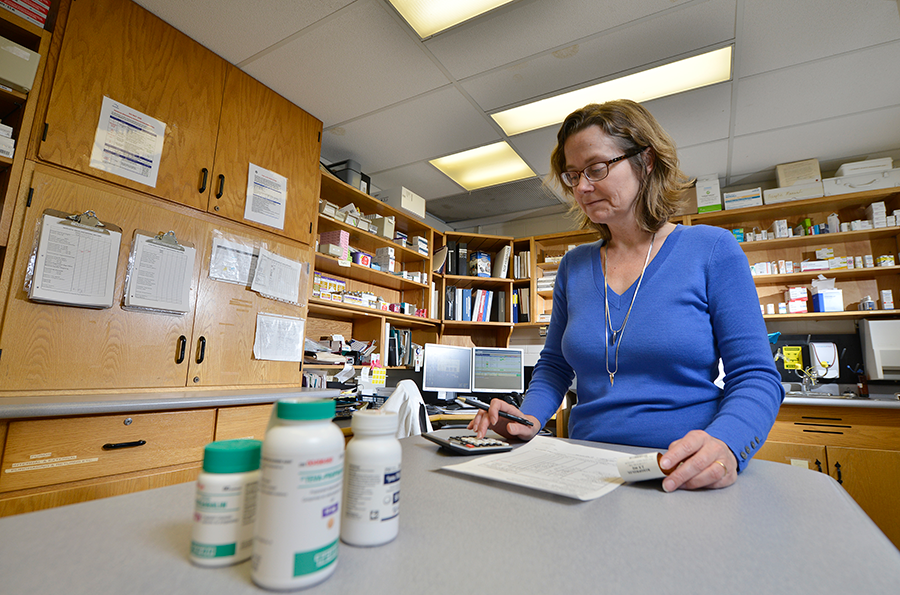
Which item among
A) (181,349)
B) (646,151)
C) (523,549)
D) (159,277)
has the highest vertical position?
(646,151)

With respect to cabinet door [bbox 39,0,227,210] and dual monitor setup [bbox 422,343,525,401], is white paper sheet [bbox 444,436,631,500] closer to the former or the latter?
cabinet door [bbox 39,0,227,210]

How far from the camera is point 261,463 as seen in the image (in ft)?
1.00

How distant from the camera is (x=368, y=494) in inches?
14.1

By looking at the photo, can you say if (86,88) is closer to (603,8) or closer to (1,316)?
(1,316)

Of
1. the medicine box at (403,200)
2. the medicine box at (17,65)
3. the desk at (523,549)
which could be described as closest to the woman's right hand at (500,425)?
the desk at (523,549)

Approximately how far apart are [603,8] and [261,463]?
2.22 m

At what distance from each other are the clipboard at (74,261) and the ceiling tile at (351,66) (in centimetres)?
118

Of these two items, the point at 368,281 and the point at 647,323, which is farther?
the point at 368,281

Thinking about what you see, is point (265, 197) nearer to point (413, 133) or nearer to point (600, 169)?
point (413, 133)

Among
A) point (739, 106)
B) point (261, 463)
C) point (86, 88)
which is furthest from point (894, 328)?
point (86, 88)

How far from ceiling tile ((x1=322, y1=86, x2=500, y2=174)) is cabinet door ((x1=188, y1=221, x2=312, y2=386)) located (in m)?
0.99

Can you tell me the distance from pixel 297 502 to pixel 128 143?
2026 millimetres

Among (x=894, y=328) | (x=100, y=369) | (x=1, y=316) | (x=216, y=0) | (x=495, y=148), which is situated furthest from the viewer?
(x=495, y=148)

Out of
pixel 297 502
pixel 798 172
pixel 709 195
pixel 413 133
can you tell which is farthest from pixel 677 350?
pixel 798 172
